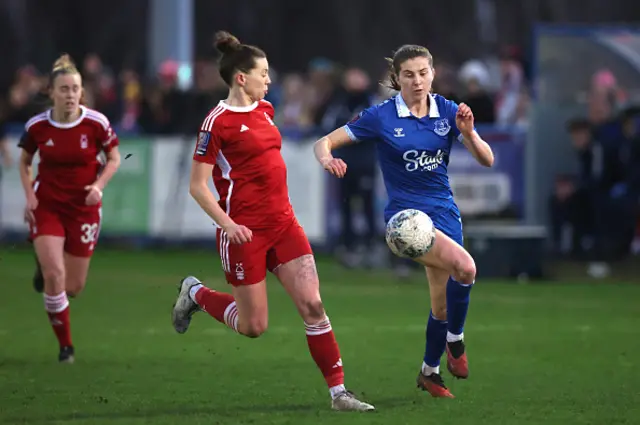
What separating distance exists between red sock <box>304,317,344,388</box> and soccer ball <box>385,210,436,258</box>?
2.22ft

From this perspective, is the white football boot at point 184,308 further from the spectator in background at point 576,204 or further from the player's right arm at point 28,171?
the spectator in background at point 576,204

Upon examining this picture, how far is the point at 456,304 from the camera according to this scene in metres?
9.23

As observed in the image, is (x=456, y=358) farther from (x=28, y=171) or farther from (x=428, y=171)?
(x=28, y=171)

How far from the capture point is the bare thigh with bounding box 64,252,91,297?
37.1 ft

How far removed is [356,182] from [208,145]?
10282mm

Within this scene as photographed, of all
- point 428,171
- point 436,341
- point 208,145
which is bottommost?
point 436,341

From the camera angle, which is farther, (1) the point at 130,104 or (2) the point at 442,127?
(1) the point at 130,104

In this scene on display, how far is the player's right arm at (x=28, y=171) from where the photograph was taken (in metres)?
11.0

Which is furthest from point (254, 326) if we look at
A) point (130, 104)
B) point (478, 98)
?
point (130, 104)

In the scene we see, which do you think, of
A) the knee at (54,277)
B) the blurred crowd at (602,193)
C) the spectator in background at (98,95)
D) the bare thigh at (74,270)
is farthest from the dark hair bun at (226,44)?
the spectator in background at (98,95)

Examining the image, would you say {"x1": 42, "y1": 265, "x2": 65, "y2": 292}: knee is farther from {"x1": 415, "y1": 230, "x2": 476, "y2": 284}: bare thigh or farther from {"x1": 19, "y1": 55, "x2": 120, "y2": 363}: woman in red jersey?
{"x1": 415, "y1": 230, "x2": 476, "y2": 284}: bare thigh

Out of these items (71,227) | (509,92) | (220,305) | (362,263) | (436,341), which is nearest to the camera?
(436,341)

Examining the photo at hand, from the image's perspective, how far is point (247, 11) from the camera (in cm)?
3888

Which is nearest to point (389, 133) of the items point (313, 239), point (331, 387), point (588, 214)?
point (331, 387)
